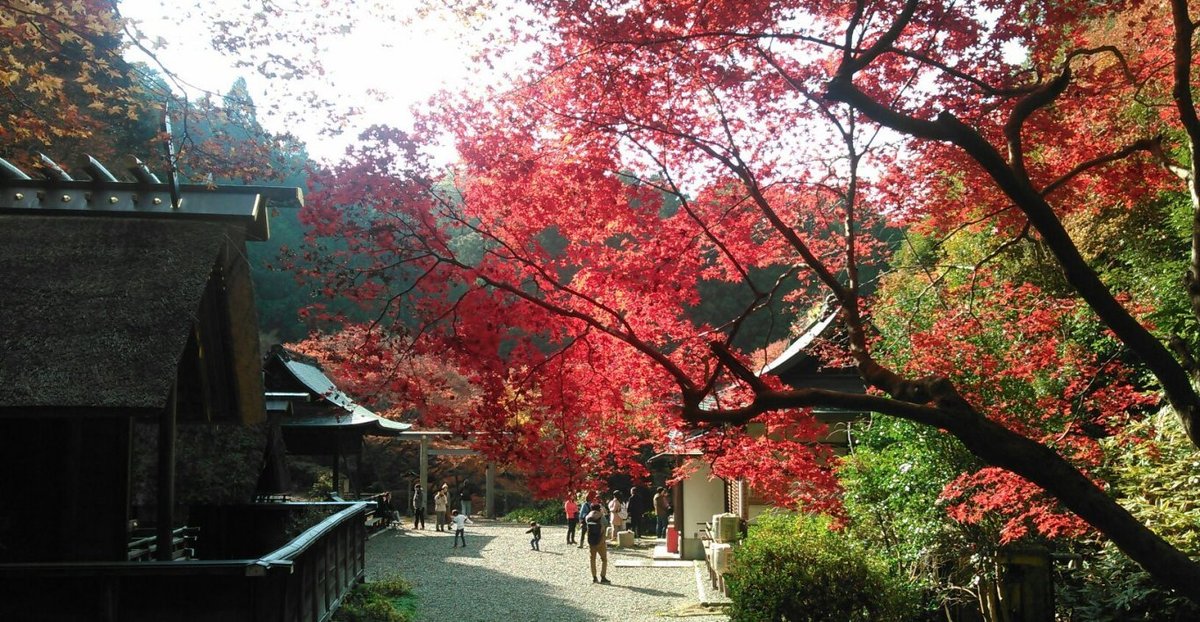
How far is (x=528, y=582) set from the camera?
16266 millimetres

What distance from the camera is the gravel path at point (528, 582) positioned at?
43.0 ft

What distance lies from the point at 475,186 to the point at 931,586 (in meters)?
6.77

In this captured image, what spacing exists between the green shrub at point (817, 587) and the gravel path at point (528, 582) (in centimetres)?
264

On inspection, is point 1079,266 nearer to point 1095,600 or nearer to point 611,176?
point 611,176

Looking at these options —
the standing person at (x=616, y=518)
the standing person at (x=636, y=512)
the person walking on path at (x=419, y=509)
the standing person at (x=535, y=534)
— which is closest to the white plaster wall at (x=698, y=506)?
the standing person at (x=535, y=534)

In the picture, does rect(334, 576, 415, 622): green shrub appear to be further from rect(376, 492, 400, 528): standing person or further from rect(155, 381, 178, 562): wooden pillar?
rect(376, 492, 400, 528): standing person

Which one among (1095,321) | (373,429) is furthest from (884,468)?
(373,429)

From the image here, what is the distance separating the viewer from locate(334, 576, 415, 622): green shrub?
10.7 meters

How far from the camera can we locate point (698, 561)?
19484mm

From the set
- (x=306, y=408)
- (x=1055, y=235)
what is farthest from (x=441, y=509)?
(x=1055, y=235)

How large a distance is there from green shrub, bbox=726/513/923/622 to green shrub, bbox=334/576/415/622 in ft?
14.2

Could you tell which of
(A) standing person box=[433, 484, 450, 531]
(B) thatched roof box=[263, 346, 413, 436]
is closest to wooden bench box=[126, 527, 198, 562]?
(B) thatched roof box=[263, 346, 413, 436]

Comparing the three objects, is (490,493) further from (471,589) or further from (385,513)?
(471,589)

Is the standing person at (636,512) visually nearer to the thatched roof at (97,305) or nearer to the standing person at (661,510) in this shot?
the standing person at (661,510)
